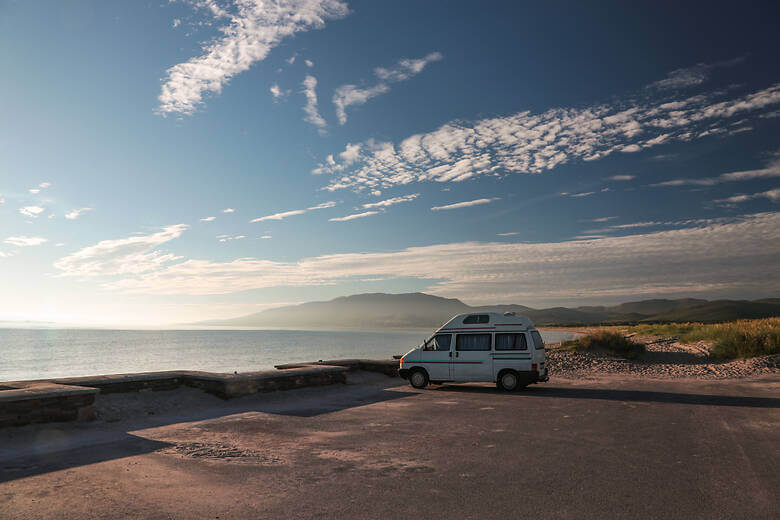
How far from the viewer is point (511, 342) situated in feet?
51.5

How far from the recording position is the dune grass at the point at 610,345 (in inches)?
1161

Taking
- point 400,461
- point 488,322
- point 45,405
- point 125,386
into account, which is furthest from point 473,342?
point 45,405

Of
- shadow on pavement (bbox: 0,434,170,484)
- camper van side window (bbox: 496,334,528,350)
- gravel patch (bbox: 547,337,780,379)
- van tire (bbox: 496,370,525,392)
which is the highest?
camper van side window (bbox: 496,334,528,350)

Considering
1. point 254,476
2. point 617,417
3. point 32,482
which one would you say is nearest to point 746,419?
point 617,417

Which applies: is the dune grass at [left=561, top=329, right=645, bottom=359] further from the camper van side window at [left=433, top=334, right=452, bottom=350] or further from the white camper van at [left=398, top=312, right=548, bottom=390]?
the camper van side window at [left=433, top=334, right=452, bottom=350]

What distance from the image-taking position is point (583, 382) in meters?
18.1

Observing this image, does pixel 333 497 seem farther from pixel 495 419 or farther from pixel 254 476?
pixel 495 419

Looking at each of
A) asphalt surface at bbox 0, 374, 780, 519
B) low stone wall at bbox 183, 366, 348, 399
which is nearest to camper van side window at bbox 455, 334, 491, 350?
asphalt surface at bbox 0, 374, 780, 519

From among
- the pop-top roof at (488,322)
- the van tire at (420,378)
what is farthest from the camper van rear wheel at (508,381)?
the van tire at (420,378)

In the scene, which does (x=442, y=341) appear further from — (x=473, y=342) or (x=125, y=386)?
(x=125, y=386)

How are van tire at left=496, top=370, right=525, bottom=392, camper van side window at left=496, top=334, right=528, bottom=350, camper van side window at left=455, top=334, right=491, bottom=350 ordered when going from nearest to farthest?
van tire at left=496, top=370, right=525, bottom=392, camper van side window at left=496, top=334, right=528, bottom=350, camper van side window at left=455, top=334, right=491, bottom=350

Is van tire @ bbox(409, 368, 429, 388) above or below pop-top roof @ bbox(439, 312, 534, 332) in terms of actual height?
below

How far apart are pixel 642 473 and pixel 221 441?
694 centimetres

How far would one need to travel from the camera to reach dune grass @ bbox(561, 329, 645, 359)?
29500 millimetres
